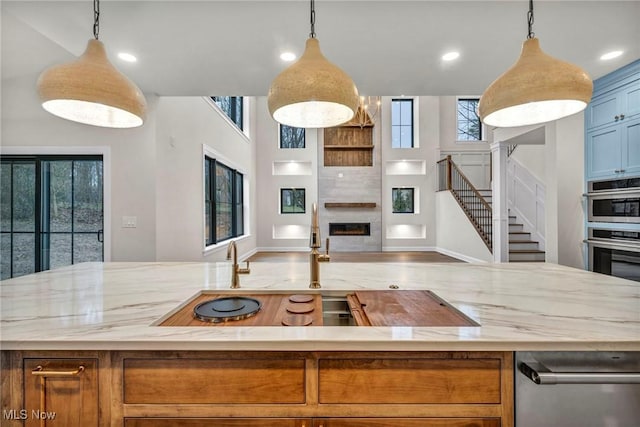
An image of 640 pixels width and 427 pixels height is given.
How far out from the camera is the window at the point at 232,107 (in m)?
5.47

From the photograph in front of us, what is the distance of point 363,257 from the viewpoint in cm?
673

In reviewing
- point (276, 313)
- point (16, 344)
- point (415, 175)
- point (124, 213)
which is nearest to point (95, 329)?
point (16, 344)

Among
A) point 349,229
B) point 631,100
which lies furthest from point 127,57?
point 349,229

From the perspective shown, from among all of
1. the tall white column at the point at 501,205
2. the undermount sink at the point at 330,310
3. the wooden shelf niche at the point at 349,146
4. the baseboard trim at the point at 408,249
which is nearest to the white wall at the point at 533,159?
the tall white column at the point at 501,205

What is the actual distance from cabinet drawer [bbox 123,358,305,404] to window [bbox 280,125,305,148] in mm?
7665

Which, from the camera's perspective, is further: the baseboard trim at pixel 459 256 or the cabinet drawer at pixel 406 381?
the baseboard trim at pixel 459 256

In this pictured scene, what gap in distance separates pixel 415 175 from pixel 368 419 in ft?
24.9

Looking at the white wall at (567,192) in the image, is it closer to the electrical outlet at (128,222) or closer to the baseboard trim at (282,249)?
the electrical outlet at (128,222)

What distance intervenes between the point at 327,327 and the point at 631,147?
3.66 metres

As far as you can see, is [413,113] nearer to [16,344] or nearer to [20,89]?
[20,89]

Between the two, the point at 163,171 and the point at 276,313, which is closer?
the point at 276,313

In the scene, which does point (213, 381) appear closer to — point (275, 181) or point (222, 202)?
point (222, 202)

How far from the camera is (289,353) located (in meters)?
0.84

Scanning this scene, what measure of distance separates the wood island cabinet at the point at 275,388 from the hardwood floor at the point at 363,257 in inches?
212
